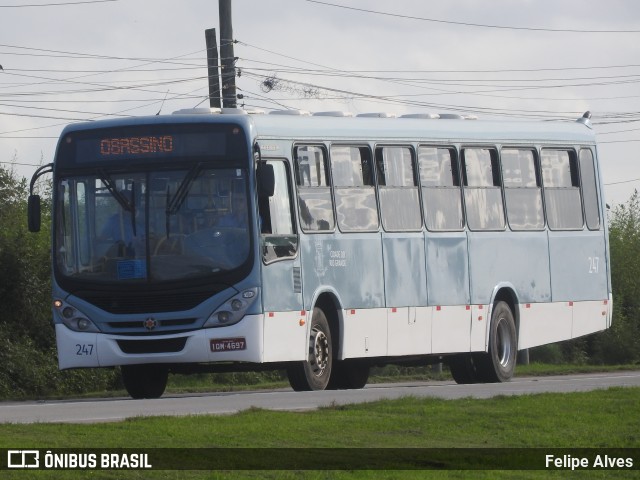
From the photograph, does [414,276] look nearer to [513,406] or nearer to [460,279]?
[460,279]

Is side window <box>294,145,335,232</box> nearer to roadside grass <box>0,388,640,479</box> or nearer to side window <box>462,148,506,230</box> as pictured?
side window <box>462,148,506,230</box>

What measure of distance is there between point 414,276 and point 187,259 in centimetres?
442

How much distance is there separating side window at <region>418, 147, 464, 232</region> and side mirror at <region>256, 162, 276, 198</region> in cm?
404

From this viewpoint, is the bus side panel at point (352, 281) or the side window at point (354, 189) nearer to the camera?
the bus side panel at point (352, 281)

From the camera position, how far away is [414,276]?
2450 cm

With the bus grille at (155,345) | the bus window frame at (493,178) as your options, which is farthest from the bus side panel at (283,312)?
the bus window frame at (493,178)

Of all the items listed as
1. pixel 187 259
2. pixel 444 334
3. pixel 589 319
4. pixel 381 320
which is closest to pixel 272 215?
pixel 187 259

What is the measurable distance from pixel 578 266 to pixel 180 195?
29.1 ft

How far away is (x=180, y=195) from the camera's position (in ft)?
69.5

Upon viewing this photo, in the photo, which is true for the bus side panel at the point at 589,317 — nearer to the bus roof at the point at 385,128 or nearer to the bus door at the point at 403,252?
the bus roof at the point at 385,128

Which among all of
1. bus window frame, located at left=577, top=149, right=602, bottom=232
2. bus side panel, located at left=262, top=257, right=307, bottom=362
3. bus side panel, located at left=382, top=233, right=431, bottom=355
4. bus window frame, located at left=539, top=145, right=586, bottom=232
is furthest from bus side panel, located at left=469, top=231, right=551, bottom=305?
bus side panel, located at left=262, top=257, right=307, bottom=362

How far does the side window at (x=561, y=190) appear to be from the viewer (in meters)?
27.2

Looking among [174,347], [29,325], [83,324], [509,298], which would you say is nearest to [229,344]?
[174,347]

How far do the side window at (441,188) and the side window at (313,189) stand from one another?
2291mm
